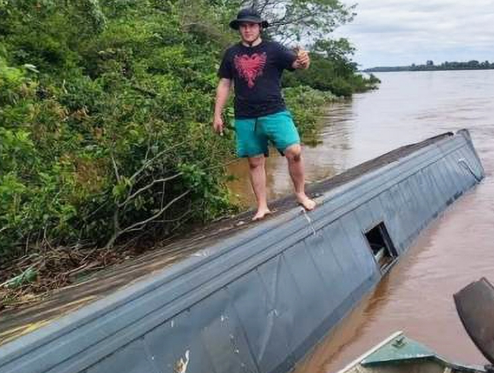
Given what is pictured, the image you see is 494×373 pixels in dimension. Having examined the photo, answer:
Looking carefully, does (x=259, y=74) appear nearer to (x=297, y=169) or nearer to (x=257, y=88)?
(x=257, y=88)

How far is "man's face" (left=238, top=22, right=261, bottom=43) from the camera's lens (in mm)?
5154

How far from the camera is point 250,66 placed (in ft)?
17.3

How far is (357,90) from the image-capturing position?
59281mm

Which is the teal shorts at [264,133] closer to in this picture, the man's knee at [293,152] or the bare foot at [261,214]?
the man's knee at [293,152]

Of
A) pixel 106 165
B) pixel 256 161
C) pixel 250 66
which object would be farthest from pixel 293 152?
pixel 106 165

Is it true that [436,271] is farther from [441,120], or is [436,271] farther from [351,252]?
[441,120]

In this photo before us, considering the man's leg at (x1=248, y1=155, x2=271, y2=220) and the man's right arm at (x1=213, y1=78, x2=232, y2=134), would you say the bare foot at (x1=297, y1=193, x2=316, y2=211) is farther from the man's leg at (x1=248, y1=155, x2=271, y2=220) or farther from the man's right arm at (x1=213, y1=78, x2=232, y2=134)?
the man's right arm at (x1=213, y1=78, x2=232, y2=134)

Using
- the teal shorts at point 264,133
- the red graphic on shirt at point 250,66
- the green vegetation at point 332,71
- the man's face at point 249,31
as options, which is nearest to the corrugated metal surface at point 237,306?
the teal shorts at point 264,133

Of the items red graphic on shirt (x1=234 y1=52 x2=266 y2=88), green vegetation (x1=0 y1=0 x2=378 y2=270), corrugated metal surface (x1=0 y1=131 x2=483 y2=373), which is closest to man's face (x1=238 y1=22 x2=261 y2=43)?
red graphic on shirt (x1=234 y1=52 x2=266 y2=88)

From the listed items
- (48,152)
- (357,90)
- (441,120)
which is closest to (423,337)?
(48,152)

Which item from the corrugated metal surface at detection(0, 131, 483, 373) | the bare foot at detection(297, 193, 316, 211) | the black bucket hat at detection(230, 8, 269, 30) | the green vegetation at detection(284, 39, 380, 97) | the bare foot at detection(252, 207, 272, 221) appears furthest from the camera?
the green vegetation at detection(284, 39, 380, 97)

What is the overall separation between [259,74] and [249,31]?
347mm

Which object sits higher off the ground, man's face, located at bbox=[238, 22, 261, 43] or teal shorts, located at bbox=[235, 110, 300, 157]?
man's face, located at bbox=[238, 22, 261, 43]

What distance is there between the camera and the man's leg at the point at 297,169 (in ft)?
18.0
